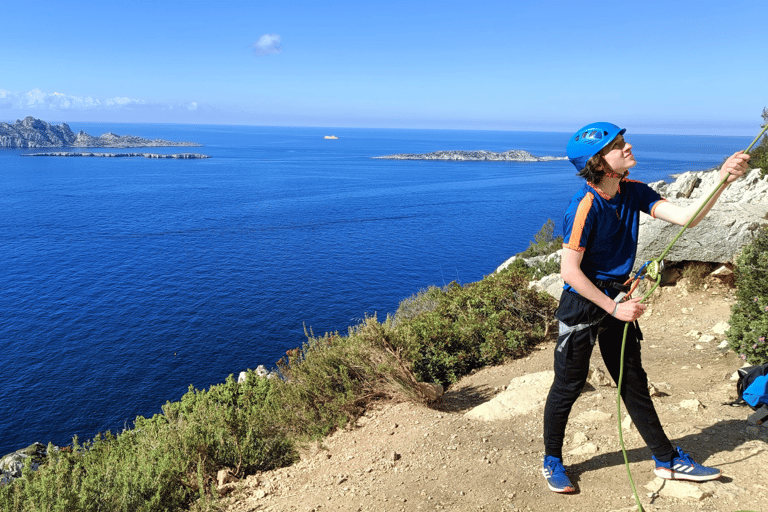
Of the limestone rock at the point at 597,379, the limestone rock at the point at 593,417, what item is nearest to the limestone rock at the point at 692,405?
the limestone rock at the point at 593,417

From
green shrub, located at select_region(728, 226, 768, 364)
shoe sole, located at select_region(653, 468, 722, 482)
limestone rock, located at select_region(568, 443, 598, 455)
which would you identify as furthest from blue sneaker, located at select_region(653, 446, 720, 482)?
green shrub, located at select_region(728, 226, 768, 364)

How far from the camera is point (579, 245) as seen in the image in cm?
325

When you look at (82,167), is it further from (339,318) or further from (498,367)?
(498,367)

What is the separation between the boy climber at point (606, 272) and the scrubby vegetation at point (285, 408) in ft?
9.09

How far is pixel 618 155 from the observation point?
3.25 metres

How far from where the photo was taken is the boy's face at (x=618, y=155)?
325 cm

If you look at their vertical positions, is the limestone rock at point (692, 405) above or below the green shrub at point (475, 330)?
above

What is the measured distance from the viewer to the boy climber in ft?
10.7

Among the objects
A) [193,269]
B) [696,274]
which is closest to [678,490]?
[696,274]

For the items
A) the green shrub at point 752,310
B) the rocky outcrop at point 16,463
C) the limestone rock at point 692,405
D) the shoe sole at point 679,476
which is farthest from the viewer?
the rocky outcrop at point 16,463

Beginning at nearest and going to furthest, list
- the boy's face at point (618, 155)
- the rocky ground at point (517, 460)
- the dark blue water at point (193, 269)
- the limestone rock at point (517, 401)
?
the boy's face at point (618, 155) < the rocky ground at point (517, 460) < the limestone rock at point (517, 401) < the dark blue water at point (193, 269)

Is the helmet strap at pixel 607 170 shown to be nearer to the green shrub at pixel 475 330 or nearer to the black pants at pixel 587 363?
the black pants at pixel 587 363

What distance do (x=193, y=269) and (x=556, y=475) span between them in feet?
155

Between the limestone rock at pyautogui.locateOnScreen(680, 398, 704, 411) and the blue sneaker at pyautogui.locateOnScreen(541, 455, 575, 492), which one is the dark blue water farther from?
the blue sneaker at pyautogui.locateOnScreen(541, 455, 575, 492)
